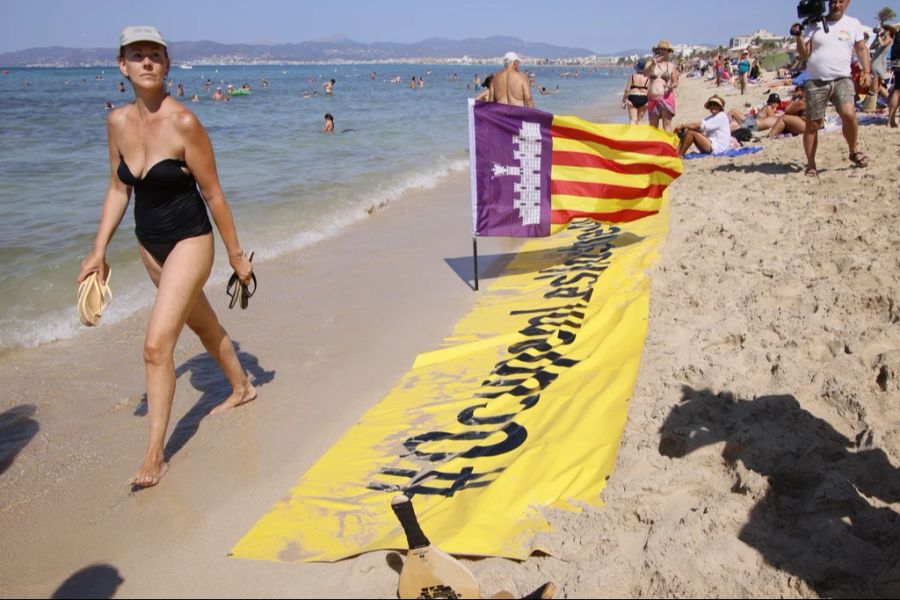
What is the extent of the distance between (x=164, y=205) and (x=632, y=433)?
2358mm

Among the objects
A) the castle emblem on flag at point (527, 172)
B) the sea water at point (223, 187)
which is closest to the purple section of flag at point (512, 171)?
the castle emblem on flag at point (527, 172)

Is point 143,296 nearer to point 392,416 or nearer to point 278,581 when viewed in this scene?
point 392,416

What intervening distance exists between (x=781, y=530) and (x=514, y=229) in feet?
12.2

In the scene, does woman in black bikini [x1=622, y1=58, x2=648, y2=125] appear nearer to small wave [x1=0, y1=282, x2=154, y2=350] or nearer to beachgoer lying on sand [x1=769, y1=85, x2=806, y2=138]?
beachgoer lying on sand [x1=769, y1=85, x2=806, y2=138]

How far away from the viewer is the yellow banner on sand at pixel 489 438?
247 cm

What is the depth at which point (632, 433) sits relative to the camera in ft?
9.61

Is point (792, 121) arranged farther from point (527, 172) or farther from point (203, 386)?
point (203, 386)

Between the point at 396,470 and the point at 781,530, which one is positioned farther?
the point at 396,470

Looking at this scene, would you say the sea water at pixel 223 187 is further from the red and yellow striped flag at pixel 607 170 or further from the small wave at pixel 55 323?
the red and yellow striped flag at pixel 607 170

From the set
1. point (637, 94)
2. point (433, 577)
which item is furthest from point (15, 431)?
point (637, 94)

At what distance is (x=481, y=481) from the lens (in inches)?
108

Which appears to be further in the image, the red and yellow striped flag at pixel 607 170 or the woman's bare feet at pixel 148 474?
the red and yellow striped flag at pixel 607 170

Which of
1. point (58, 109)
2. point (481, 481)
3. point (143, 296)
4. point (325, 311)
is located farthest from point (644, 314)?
point (58, 109)

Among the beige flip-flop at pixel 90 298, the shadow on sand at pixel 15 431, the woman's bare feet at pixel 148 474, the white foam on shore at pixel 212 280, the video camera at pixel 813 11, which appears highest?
the video camera at pixel 813 11
